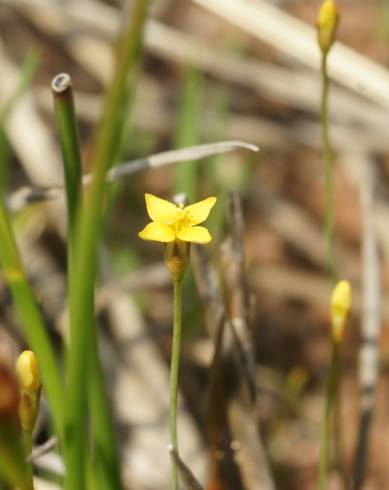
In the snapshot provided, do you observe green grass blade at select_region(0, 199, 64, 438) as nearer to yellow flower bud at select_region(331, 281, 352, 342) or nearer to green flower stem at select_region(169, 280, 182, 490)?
green flower stem at select_region(169, 280, 182, 490)

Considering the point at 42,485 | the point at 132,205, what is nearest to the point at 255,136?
the point at 132,205

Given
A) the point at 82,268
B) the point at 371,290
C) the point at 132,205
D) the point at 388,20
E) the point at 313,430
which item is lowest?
the point at 313,430

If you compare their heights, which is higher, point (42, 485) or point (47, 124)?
point (47, 124)

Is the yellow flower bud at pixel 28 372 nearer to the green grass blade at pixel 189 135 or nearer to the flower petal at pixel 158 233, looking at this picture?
the flower petal at pixel 158 233

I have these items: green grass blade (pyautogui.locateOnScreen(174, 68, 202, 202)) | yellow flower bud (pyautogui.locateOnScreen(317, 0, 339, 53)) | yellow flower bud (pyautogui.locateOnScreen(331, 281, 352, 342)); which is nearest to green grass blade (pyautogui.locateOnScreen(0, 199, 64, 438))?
yellow flower bud (pyautogui.locateOnScreen(331, 281, 352, 342))

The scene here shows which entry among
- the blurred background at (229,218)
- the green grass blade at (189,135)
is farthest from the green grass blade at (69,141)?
the green grass blade at (189,135)

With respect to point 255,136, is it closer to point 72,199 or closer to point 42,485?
point 42,485
